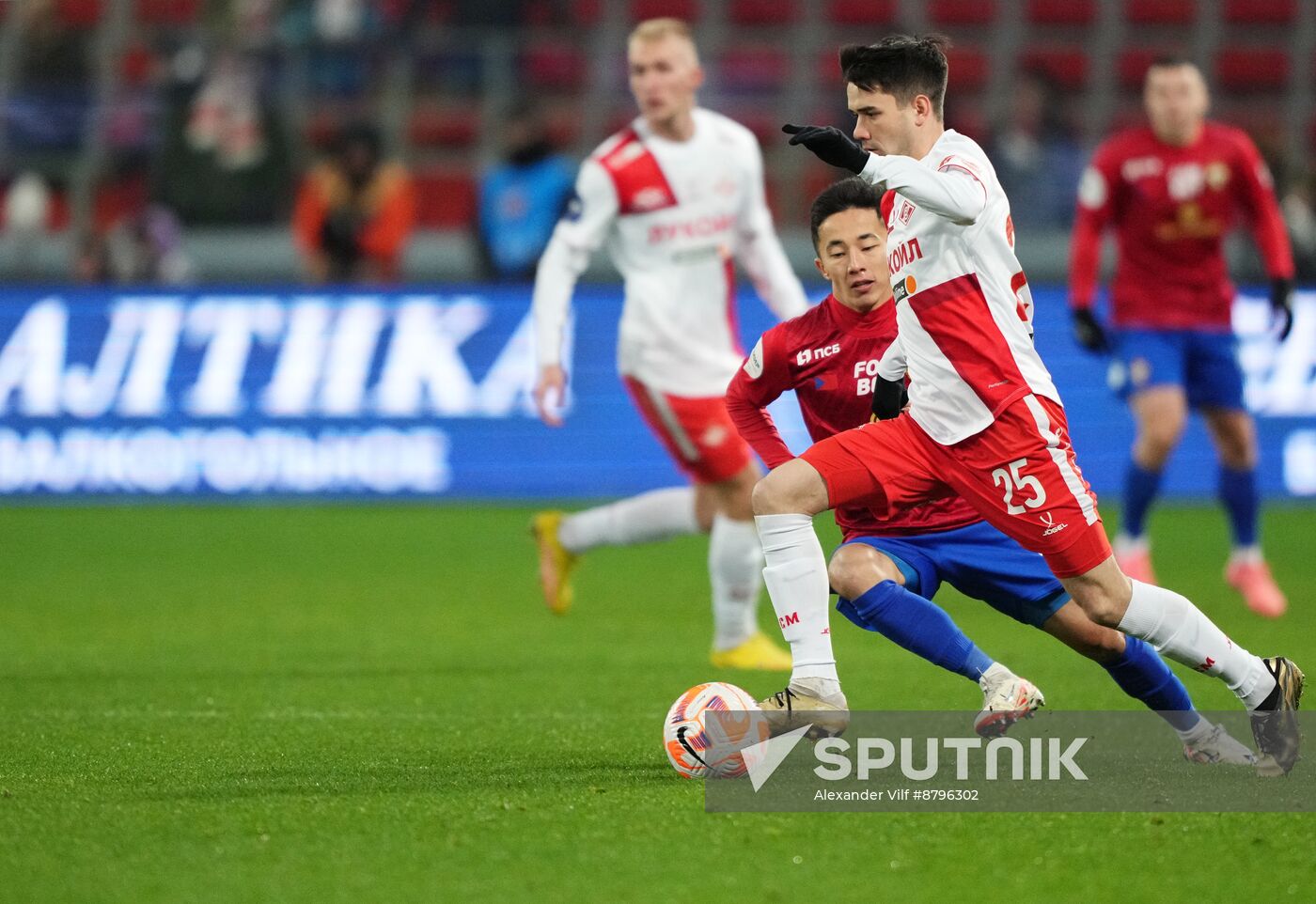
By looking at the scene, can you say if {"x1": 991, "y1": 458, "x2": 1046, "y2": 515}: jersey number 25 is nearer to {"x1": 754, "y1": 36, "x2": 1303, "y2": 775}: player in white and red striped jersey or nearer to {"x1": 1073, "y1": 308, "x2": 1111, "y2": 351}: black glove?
{"x1": 754, "y1": 36, "x2": 1303, "y2": 775}: player in white and red striped jersey

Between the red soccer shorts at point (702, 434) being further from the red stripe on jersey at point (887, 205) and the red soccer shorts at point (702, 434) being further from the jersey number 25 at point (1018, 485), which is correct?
the jersey number 25 at point (1018, 485)

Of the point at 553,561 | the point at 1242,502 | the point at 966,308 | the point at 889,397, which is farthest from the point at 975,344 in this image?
the point at 1242,502

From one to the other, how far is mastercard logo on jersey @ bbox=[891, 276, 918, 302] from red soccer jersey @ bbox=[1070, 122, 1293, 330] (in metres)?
4.62

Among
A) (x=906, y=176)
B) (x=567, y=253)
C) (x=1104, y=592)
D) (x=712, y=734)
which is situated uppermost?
(x=906, y=176)

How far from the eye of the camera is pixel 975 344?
16.3ft

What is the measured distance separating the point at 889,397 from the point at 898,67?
91cm

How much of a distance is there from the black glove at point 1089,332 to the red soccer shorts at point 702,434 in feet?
7.78

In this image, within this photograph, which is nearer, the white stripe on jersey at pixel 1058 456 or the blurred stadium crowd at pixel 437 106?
the white stripe on jersey at pixel 1058 456

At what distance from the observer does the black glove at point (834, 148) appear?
15.3ft

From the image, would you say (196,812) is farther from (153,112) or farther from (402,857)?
(153,112)

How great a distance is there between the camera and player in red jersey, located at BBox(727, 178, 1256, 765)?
539cm

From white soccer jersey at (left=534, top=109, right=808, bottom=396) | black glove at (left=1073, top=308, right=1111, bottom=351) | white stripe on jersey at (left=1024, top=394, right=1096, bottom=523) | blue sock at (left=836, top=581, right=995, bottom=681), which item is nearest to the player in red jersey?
blue sock at (left=836, top=581, right=995, bottom=681)

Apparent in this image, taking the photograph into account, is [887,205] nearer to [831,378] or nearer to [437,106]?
[831,378]

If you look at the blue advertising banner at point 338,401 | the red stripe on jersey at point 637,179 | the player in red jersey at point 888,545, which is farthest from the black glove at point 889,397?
the blue advertising banner at point 338,401
